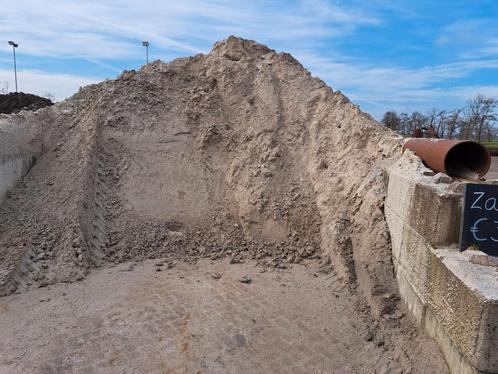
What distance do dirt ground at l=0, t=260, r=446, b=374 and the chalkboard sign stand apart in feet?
3.36

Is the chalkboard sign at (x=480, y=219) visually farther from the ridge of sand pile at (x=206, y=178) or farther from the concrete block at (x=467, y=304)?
the ridge of sand pile at (x=206, y=178)

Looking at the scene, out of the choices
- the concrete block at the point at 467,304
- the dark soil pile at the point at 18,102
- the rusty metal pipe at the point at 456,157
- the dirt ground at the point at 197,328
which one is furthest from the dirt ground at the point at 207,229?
the dark soil pile at the point at 18,102

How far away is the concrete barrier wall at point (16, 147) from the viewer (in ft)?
25.3

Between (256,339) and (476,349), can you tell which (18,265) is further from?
(476,349)

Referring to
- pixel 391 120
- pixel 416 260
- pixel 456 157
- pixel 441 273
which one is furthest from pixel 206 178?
pixel 391 120

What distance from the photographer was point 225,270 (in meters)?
6.41

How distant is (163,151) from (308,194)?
11.0ft

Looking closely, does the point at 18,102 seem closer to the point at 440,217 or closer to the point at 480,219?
the point at 440,217

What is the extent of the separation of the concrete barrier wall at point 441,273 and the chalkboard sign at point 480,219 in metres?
0.15

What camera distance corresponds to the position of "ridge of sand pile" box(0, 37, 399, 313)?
6355 millimetres

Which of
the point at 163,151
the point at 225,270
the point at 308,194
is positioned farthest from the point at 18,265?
the point at 308,194

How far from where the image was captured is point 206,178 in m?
8.45

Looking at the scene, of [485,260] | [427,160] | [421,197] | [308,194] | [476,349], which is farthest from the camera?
[308,194]

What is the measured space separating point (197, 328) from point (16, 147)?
18.8 feet
